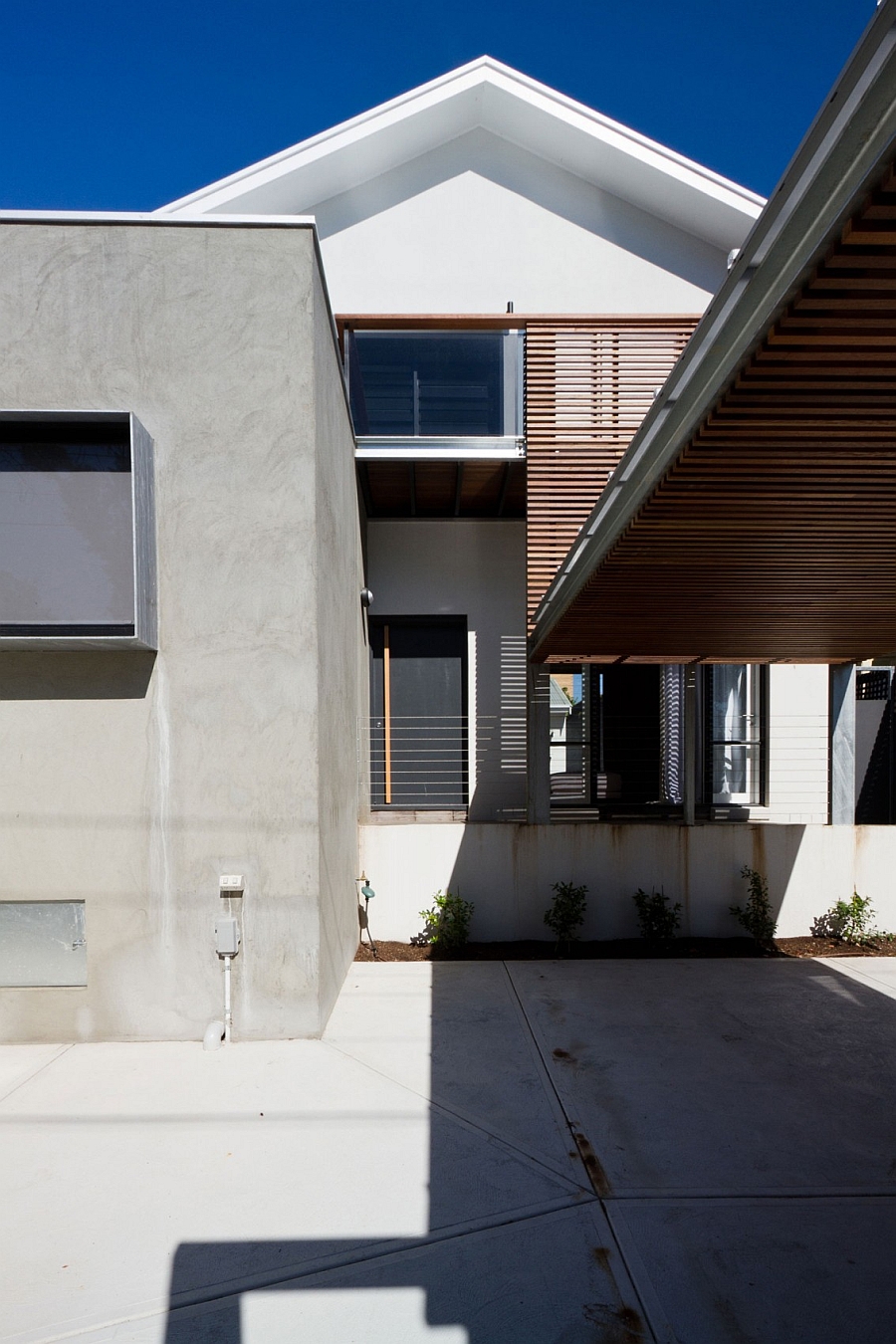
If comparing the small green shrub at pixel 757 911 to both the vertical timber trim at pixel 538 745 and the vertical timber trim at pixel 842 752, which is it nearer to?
the vertical timber trim at pixel 842 752

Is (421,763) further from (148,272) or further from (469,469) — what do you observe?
(148,272)

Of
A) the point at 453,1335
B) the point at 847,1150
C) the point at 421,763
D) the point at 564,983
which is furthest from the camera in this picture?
the point at 421,763

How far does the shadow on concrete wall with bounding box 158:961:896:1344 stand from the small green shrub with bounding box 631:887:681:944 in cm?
95

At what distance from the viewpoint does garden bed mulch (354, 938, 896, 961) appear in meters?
7.27

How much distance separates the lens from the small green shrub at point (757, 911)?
7.57 m

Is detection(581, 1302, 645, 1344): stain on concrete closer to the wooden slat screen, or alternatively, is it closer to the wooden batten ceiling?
the wooden batten ceiling

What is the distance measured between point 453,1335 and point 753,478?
137 inches

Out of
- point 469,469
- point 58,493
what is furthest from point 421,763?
point 58,493

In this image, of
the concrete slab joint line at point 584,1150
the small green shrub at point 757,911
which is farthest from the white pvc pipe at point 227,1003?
the small green shrub at point 757,911

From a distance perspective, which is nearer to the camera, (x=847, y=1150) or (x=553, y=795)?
(x=847, y=1150)

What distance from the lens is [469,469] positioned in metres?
8.66

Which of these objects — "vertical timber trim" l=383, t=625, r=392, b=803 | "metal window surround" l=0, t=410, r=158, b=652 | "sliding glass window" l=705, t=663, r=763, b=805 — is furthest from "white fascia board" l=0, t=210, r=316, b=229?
"sliding glass window" l=705, t=663, r=763, b=805

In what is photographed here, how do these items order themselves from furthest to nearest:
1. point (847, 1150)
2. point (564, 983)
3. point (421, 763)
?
point (421, 763) → point (564, 983) → point (847, 1150)

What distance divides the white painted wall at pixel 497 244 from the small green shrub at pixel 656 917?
7168 millimetres
